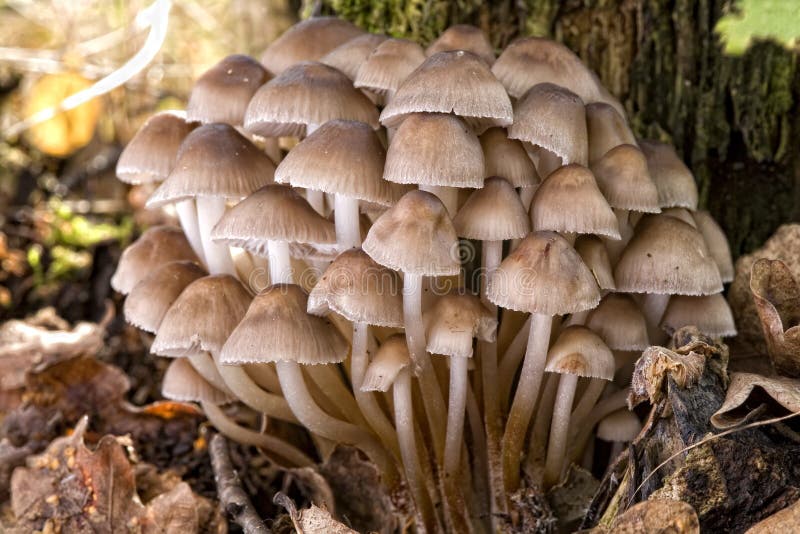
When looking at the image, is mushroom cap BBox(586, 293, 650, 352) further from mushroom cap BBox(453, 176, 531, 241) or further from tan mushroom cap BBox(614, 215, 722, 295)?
mushroom cap BBox(453, 176, 531, 241)

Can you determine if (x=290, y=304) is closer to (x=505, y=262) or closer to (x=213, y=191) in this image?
(x=213, y=191)

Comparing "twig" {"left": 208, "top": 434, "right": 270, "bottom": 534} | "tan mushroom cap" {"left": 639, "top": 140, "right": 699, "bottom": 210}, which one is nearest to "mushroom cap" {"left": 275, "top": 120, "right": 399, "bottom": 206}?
"tan mushroom cap" {"left": 639, "top": 140, "right": 699, "bottom": 210}

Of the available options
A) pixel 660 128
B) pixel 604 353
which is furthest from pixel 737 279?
pixel 604 353

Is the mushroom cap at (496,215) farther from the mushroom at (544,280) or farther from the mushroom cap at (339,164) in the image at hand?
the mushroom cap at (339,164)

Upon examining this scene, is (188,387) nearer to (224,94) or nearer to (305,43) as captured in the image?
(224,94)

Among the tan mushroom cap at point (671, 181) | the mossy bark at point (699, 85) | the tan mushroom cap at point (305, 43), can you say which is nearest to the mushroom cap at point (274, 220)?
the tan mushroom cap at point (305, 43)

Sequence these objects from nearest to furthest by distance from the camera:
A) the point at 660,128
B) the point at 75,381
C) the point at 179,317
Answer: the point at 179,317 → the point at 660,128 → the point at 75,381
